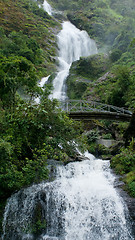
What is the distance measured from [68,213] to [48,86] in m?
6.14

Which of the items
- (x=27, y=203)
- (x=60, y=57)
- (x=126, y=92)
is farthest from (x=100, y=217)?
(x=60, y=57)

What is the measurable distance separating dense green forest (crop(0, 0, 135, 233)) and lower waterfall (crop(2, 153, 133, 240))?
0.78m

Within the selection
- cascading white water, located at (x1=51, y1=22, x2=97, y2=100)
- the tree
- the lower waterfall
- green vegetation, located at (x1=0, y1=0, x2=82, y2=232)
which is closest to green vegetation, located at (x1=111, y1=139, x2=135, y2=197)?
the lower waterfall

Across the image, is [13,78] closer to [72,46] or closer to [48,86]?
Answer: [48,86]

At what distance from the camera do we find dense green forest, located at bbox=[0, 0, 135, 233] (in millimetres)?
9008

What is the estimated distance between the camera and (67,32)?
4597cm

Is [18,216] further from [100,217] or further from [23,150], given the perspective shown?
[100,217]

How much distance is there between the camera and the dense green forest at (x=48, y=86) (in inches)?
355

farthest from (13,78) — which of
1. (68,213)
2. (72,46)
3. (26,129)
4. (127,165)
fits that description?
(72,46)

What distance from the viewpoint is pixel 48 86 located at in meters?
10.0

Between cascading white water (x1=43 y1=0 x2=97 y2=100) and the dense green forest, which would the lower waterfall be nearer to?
the dense green forest

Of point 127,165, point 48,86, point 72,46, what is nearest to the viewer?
point 48,86

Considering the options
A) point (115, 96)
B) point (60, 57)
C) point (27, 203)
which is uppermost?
point (60, 57)

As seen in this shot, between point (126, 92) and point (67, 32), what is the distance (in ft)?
103
